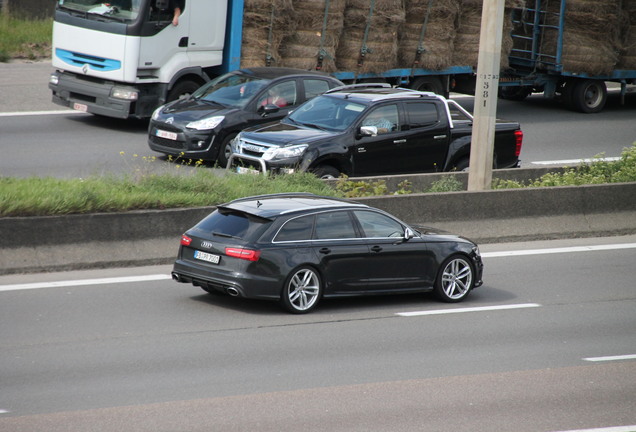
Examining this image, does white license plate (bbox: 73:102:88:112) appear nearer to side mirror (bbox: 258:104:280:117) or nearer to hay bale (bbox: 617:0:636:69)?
side mirror (bbox: 258:104:280:117)

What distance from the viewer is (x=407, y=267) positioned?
12164 millimetres

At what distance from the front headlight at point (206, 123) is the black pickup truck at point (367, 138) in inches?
62.4

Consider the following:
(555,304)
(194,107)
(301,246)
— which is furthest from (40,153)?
(555,304)

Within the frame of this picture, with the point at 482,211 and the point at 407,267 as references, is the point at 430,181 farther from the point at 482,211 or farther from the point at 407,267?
the point at 407,267

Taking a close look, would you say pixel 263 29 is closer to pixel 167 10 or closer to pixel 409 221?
pixel 167 10

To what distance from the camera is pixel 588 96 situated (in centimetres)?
2878

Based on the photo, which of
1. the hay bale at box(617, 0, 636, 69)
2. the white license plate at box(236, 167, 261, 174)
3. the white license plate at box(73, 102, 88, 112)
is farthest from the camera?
the hay bale at box(617, 0, 636, 69)

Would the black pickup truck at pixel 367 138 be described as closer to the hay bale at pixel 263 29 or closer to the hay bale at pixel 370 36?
the hay bale at pixel 263 29

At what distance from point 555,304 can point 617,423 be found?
13.9 ft

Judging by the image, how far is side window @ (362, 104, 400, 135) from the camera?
17.5m

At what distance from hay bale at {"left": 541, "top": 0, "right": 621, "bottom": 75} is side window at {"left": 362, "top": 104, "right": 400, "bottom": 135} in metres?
11.5

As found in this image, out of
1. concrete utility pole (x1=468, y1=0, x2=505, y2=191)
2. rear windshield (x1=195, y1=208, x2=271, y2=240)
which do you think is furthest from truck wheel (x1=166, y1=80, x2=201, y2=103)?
rear windshield (x1=195, y1=208, x2=271, y2=240)

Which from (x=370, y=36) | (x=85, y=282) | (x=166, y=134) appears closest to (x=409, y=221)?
(x=85, y=282)

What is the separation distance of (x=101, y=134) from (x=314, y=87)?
4888mm
